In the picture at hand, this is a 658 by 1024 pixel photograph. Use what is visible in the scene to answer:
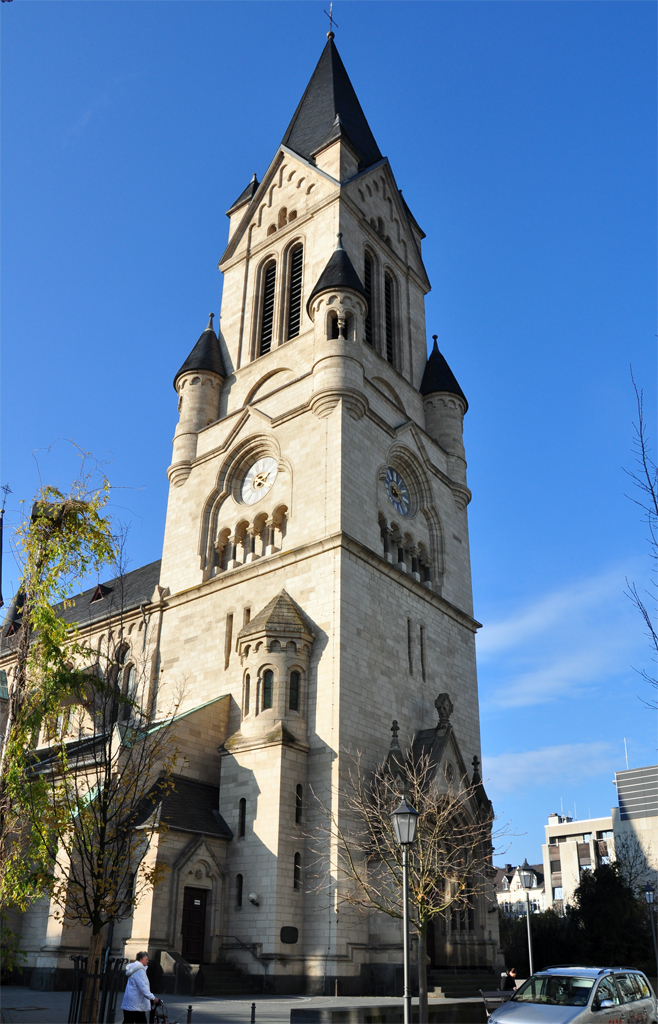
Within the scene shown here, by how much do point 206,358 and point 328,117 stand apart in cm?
1660

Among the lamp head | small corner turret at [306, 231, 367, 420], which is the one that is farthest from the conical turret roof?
the lamp head

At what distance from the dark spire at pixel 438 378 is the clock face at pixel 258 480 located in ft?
32.3

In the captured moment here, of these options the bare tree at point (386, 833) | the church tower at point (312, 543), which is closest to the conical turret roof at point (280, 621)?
the church tower at point (312, 543)

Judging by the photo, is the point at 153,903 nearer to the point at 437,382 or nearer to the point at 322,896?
the point at 322,896

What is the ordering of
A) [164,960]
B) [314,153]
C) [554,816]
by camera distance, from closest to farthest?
[164,960], [314,153], [554,816]

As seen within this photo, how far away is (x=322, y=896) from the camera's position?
78.5 ft

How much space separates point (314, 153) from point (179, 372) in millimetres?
13638

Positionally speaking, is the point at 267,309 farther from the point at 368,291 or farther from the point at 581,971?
the point at 581,971

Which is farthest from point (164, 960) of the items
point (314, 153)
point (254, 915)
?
point (314, 153)

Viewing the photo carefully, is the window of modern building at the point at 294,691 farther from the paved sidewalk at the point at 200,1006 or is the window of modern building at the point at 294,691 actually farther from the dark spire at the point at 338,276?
the dark spire at the point at 338,276

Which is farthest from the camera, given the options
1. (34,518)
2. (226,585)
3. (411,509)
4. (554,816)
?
(554,816)

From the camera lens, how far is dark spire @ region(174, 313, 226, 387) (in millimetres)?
38375

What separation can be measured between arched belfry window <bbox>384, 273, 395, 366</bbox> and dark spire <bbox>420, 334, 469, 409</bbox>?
216 centimetres

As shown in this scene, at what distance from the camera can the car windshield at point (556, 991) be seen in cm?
1349
